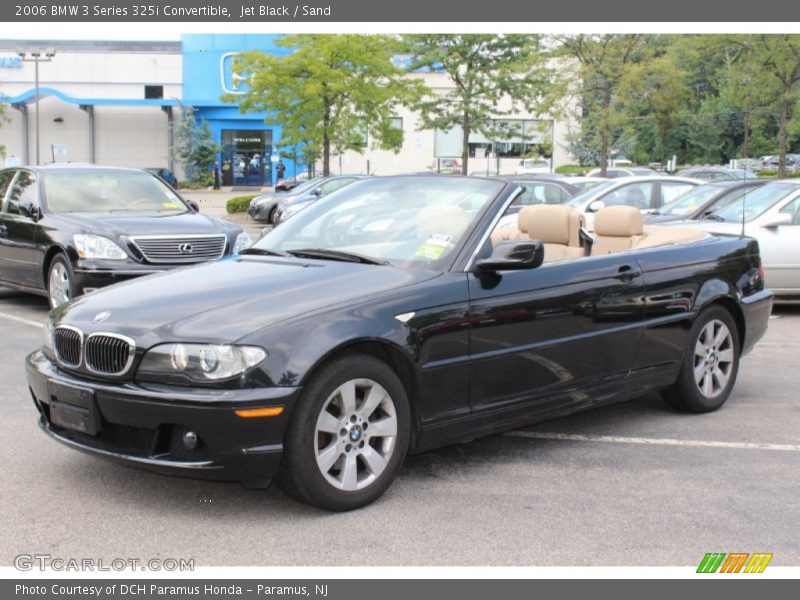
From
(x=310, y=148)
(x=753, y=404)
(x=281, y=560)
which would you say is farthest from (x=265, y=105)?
(x=281, y=560)

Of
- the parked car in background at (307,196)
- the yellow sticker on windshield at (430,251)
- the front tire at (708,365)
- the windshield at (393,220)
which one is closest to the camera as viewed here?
the yellow sticker on windshield at (430,251)

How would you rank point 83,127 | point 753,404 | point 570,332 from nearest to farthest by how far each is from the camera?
point 570,332
point 753,404
point 83,127

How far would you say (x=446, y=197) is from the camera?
5.41 m

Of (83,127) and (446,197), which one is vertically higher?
(83,127)

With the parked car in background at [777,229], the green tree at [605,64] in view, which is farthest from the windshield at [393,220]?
the green tree at [605,64]

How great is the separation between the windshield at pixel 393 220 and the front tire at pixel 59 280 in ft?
14.8

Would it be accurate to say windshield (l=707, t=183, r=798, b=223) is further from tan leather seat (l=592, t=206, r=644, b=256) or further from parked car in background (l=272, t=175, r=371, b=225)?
parked car in background (l=272, t=175, r=371, b=225)

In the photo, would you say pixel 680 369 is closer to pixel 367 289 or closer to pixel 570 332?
pixel 570 332

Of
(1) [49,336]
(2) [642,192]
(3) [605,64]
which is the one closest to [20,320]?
(1) [49,336]

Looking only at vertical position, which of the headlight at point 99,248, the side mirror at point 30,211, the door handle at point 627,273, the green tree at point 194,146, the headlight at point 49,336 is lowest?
the headlight at point 49,336

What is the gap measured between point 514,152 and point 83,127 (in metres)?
26.1

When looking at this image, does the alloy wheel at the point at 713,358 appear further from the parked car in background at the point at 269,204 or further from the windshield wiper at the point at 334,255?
the parked car in background at the point at 269,204

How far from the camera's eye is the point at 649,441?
5.73 metres

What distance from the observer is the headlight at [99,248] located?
9.50 meters
